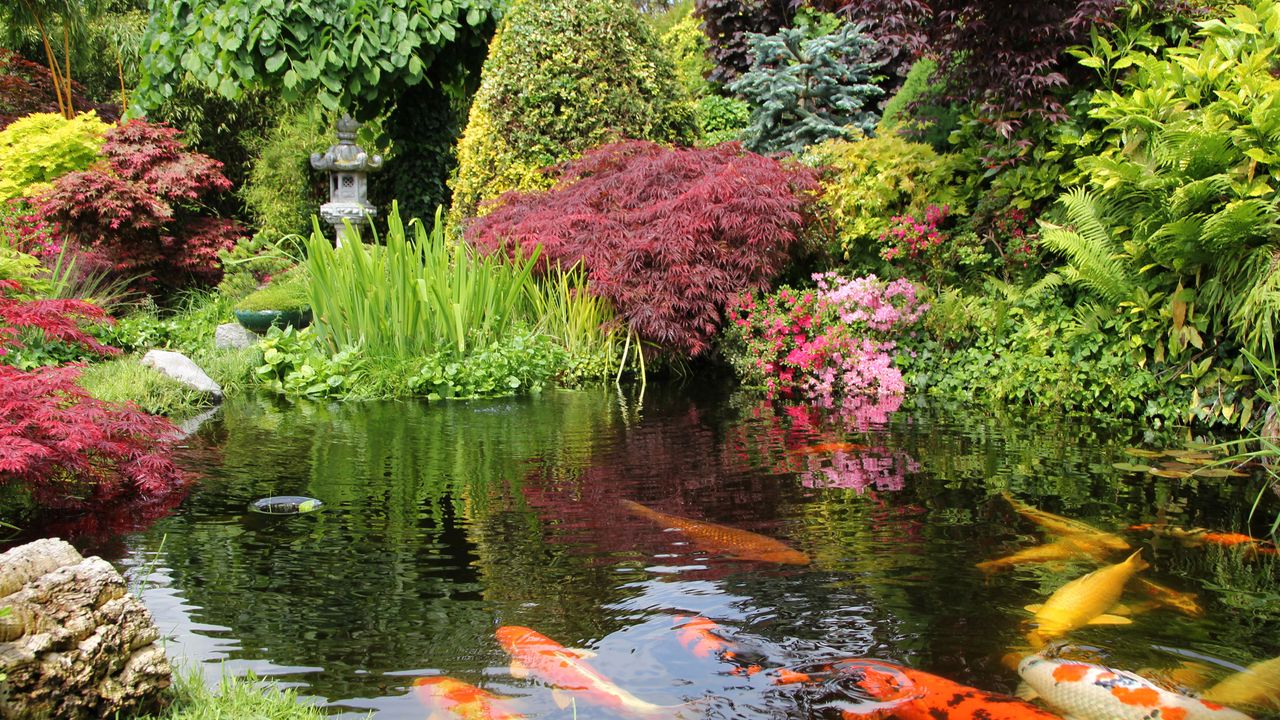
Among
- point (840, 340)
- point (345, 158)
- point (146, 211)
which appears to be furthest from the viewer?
point (345, 158)

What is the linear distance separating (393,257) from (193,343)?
2801 millimetres

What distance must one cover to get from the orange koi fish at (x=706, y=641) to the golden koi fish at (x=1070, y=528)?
163 cm

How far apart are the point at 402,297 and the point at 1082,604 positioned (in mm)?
5557

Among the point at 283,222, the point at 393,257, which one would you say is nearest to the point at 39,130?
the point at 283,222

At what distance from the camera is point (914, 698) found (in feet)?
7.93

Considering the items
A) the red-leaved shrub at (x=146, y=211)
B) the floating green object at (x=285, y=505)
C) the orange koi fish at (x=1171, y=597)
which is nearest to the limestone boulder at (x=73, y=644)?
the floating green object at (x=285, y=505)

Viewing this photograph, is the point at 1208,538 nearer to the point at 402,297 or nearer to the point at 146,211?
the point at 402,297

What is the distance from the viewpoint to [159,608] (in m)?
2.92

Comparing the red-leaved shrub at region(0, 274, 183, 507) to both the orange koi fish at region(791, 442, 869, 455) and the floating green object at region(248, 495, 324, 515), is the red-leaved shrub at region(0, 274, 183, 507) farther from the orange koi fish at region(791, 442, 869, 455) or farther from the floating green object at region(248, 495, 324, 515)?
the orange koi fish at region(791, 442, 869, 455)

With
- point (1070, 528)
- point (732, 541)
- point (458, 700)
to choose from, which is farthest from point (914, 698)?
point (1070, 528)

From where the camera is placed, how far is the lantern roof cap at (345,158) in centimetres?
1095

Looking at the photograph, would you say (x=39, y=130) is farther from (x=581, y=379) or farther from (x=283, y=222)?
(x=581, y=379)

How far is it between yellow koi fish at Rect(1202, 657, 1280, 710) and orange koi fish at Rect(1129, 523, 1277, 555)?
1.06 metres

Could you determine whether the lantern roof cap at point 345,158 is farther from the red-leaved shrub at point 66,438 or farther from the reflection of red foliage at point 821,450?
the red-leaved shrub at point 66,438
